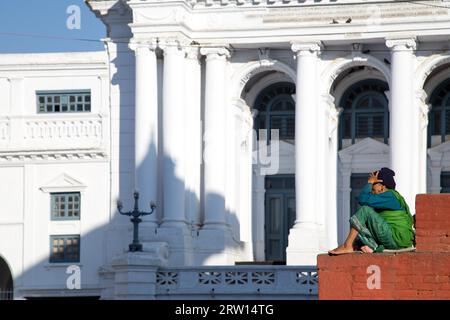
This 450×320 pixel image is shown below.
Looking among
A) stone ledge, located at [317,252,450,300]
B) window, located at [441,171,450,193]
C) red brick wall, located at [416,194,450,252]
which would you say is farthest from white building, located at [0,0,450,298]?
red brick wall, located at [416,194,450,252]

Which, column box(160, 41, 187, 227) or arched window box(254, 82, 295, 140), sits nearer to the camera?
column box(160, 41, 187, 227)

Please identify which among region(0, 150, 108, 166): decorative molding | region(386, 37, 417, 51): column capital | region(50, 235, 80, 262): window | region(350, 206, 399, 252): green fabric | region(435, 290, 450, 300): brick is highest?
region(386, 37, 417, 51): column capital

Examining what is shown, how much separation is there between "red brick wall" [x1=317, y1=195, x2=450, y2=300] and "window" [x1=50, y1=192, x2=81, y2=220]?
39.7 metres

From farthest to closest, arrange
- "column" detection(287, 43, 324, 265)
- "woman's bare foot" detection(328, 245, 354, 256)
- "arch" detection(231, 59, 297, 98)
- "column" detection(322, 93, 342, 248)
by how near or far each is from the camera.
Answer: "column" detection(322, 93, 342, 248), "arch" detection(231, 59, 297, 98), "column" detection(287, 43, 324, 265), "woman's bare foot" detection(328, 245, 354, 256)

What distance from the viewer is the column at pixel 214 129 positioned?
58.7 m

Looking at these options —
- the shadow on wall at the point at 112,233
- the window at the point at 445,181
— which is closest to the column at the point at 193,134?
the shadow on wall at the point at 112,233

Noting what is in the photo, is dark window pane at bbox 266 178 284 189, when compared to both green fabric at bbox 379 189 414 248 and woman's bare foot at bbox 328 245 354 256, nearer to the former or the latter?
green fabric at bbox 379 189 414 248

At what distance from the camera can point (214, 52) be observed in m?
58.7

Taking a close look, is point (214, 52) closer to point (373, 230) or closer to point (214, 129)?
point (214, 129)

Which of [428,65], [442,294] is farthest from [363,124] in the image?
[442,294]

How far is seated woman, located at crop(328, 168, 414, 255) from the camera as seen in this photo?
22.3 meters

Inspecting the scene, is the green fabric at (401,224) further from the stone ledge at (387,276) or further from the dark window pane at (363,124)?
the dark window pane at (363,124)
